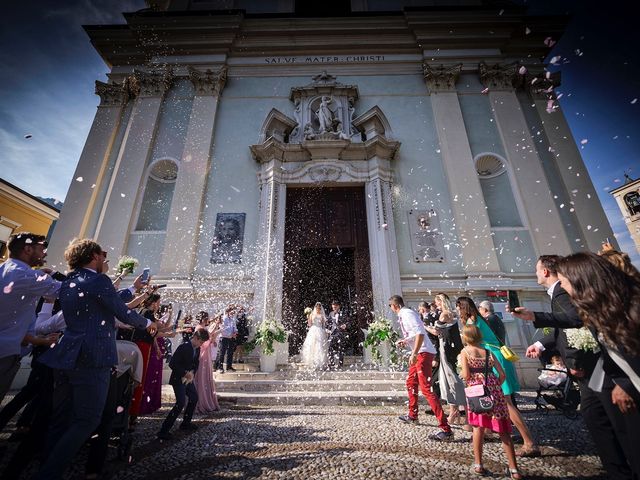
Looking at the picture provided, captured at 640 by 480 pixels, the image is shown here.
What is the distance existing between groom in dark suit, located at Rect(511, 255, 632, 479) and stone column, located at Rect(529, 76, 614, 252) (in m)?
9.11

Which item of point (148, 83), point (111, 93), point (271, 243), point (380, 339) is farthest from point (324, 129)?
point (111, 93)

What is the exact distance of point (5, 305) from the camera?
90.7 inches

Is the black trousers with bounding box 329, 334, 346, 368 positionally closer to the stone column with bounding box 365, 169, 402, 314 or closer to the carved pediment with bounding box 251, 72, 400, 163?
the stone column with bounding box 365, 169, 402, 314

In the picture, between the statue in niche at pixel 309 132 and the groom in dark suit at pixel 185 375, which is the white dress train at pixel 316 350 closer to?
the groom in dark suit at pixel 185 375

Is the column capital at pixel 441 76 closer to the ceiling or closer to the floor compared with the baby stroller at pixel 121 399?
closer to the ceiling

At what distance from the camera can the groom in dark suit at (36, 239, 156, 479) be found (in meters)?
2.00

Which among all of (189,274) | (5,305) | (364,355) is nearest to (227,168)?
(189,274)

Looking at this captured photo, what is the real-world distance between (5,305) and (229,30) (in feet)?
46.4

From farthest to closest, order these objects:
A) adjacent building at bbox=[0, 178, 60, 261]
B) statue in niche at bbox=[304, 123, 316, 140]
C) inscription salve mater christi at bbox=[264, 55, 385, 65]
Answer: adjacent building at bbox=[0, 178, 60, 261] < inscription salve mater christi at bbox=[264, 55, 385, 65] < statue in niche at bbox=[304, 123, 316, 140]

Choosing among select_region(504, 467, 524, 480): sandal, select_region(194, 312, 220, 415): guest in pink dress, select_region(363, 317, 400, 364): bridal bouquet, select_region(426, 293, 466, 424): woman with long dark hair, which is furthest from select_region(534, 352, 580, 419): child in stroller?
select_region(194, 312, 220, 415): guest in pink dress

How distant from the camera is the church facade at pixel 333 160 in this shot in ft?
31.1

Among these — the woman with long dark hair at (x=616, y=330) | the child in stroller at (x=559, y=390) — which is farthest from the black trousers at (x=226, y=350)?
the woman with long dark hair at (x=616, y=330)

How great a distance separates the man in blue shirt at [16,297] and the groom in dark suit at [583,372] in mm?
3957

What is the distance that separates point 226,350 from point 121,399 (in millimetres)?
5047
